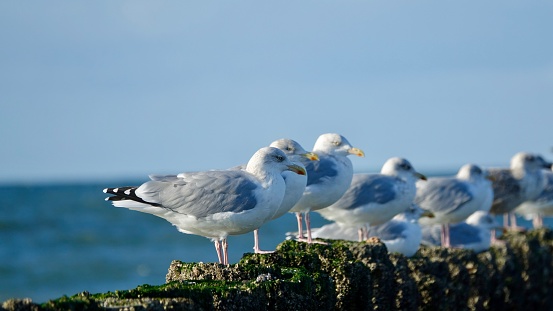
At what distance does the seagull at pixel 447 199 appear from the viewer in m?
13.7

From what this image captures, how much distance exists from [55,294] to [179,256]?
352 inches

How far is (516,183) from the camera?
17.3 metres

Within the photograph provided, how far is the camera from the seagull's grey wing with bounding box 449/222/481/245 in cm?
1375

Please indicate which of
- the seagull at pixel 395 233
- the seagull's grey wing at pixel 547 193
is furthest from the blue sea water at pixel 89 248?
the seagull at pixel 395 233

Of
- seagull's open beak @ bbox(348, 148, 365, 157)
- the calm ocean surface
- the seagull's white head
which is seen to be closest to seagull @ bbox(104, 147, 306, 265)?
seagull's open beak @ bbox(348, 148, 365, 157)

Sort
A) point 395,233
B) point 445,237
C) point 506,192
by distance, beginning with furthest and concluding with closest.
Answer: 1. point 506,192
2. point 445,237
3. point 395,233

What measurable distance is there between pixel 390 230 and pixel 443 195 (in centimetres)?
226

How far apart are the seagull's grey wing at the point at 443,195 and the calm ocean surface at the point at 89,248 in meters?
14.9

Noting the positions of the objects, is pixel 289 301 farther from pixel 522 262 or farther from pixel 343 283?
pixel 522 262

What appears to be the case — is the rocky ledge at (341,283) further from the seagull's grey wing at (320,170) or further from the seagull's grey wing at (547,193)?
the seagull's grey wing at (547,193)

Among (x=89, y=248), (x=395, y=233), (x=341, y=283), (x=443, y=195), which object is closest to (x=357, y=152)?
(x=395, y=233)

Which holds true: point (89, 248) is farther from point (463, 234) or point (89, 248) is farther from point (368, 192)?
point (368, 192)

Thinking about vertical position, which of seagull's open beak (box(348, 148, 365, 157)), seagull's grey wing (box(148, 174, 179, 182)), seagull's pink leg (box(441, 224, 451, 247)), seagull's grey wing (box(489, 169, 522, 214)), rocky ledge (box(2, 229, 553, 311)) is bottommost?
rocky ledge (box(2, 229, 553, 311))

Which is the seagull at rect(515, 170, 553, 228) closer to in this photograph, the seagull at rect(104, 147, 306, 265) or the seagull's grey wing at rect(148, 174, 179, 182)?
the seagull at rect(104, 147, 306, 265)
